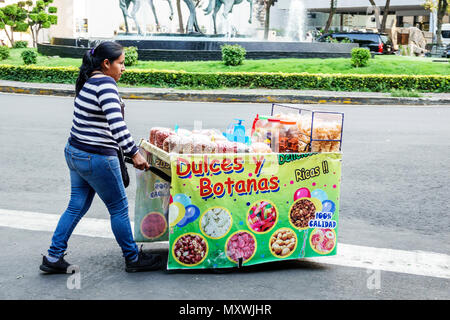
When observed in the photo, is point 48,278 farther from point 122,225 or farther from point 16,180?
point 16,180

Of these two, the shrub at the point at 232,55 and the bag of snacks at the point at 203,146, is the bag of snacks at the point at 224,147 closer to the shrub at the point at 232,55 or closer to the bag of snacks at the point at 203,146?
the bag of snacks at the point at 203,146

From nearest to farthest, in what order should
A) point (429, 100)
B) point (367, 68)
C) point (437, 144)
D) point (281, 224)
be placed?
point (281, 224), point (437, 144), point (429, 100), point (367, 68)

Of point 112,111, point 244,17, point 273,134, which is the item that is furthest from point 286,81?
point 244,17

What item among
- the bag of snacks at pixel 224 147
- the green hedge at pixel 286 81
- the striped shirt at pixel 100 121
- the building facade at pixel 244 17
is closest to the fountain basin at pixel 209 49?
the green hedge at pixel 286 81

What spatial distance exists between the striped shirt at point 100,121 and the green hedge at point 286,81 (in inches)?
603

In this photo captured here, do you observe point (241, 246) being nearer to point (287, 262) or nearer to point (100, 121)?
point (287, 262)

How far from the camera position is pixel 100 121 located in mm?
4090

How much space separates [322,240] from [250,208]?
2.09 ft

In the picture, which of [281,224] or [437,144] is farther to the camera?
[437,144]

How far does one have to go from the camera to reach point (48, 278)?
167 inches

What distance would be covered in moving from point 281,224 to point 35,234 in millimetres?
2142

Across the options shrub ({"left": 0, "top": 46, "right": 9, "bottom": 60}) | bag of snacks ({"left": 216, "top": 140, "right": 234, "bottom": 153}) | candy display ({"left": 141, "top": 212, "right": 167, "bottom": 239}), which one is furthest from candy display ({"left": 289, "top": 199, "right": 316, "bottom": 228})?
shrub ({"left": 0, "top": 46, "right": 9, "bottom": 60})

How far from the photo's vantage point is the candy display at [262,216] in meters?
4.39
